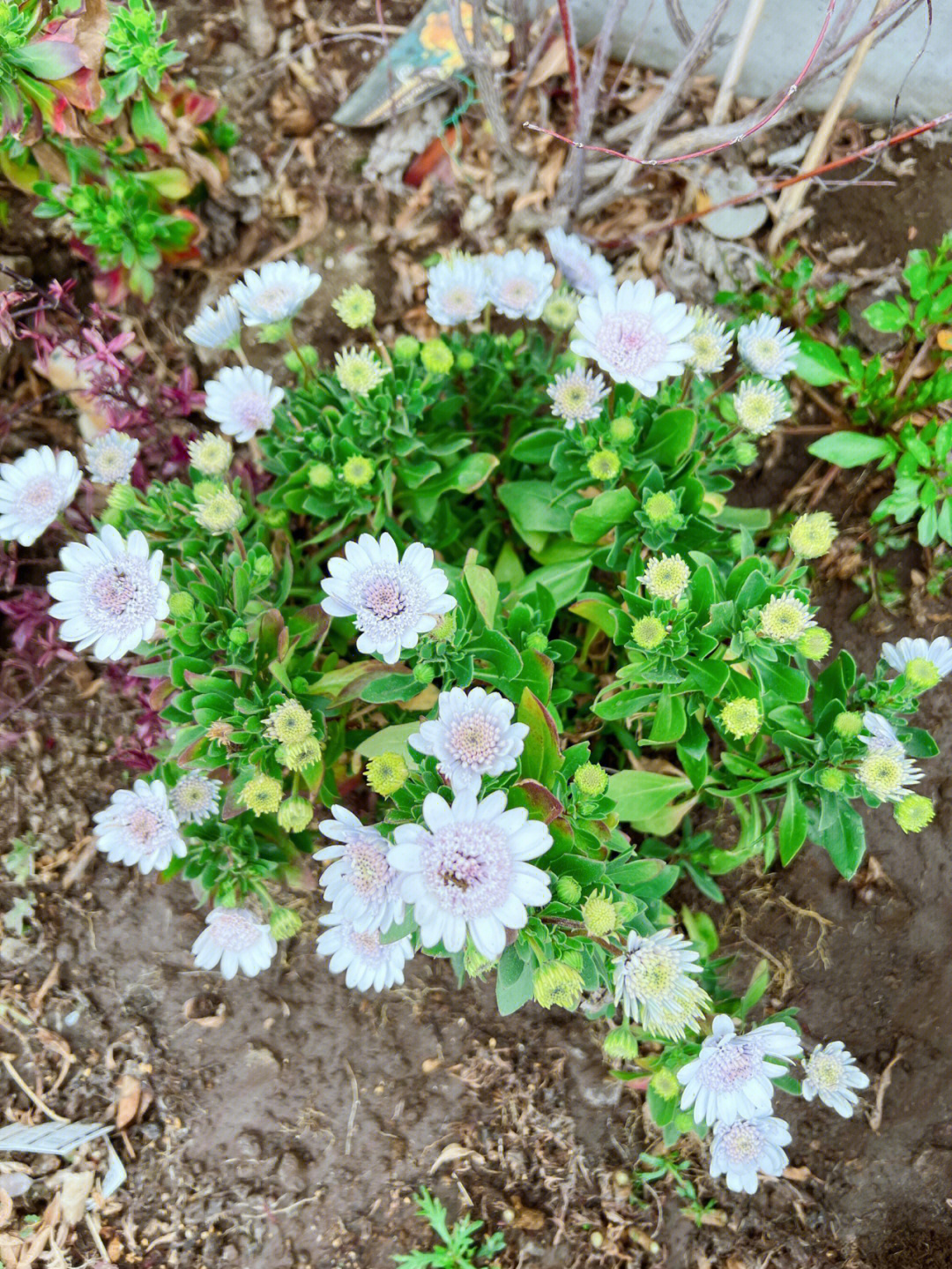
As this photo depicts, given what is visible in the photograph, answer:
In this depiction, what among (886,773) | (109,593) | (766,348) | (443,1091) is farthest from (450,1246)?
(766,348)

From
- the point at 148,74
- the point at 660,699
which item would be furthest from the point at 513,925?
the point at 148,74

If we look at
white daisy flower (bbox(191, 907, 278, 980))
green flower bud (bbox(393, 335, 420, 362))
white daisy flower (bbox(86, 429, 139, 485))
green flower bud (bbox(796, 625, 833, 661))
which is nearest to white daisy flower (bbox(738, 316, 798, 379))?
green flower bud (bbox(796, 625, 833, 661))

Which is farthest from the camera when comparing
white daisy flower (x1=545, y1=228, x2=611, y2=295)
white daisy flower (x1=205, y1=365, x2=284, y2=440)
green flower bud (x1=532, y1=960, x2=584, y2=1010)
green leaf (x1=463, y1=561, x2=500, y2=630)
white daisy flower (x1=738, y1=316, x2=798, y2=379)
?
white daisy flower (x1=545, y1=228, x2=611, y2=295)

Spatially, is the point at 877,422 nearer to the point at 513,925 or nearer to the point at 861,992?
the point at 861,992

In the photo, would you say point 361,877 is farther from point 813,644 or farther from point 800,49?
point 800,49

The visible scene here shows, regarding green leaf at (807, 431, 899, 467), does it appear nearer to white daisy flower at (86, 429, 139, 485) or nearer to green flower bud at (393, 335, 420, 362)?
green flower bud at (393, 335, 420, 362)

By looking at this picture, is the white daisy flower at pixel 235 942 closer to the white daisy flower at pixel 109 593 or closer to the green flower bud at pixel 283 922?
the green flower bud at pixel 283 922
